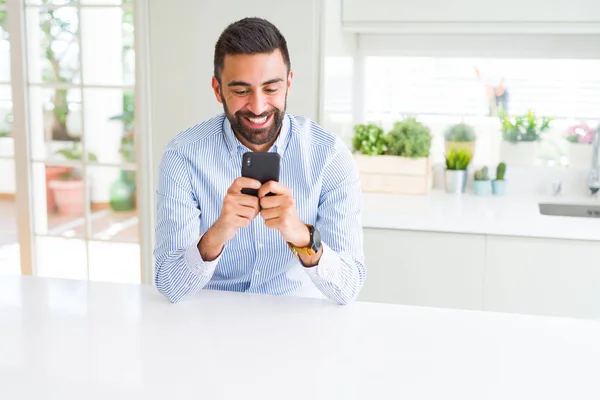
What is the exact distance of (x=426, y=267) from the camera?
9.15 feet

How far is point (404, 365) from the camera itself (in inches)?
52.0

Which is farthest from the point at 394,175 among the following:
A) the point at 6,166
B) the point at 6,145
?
the point at 6,166

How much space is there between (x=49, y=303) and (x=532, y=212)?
196 cm

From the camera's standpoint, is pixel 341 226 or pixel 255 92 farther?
pixel 341 226

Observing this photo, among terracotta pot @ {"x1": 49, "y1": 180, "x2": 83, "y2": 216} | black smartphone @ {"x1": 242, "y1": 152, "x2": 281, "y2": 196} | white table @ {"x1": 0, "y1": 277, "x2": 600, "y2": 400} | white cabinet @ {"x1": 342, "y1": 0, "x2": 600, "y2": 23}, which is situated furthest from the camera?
terracotta pot @ {"x1": 49, "y1": 180, "x2": 83, "y2": 216}

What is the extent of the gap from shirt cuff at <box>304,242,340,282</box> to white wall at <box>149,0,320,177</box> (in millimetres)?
1345

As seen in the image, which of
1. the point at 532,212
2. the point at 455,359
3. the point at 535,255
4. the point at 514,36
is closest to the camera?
the point at 455,359

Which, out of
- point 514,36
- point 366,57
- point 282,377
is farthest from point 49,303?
Answer: point 514,36

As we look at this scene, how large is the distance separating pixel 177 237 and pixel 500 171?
195 centimetres

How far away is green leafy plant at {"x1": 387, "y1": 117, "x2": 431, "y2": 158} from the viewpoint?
313cm

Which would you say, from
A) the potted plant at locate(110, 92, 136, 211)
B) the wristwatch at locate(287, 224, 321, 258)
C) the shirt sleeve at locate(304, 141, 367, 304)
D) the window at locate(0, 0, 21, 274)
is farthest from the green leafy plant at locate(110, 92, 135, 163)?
the wristwatch at locate(287, 224, 321, 258)

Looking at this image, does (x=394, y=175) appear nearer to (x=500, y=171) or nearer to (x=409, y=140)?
(x=409, y=140)

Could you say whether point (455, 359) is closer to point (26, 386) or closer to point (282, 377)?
point (282, 377)

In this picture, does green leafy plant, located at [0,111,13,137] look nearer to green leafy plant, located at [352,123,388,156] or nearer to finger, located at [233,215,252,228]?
green leafy plant, located at [352,123,388,156]
